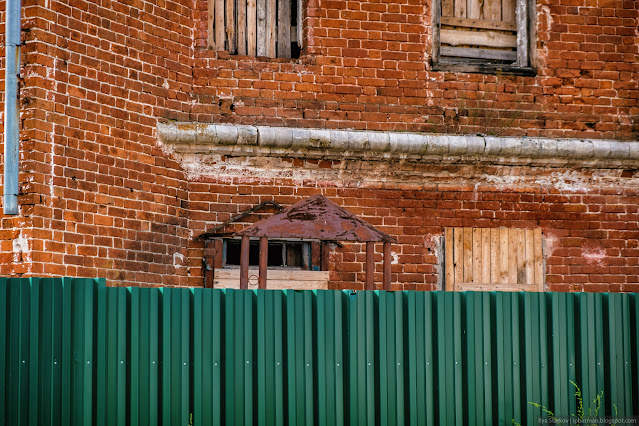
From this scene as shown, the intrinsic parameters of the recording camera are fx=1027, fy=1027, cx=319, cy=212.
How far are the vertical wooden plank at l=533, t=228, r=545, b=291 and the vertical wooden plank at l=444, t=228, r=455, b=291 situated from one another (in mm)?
922

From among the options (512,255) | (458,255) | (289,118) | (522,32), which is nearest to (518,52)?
(522,32)

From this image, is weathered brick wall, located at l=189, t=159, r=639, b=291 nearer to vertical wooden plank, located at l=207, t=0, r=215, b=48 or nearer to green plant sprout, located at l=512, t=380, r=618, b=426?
vertical wooden plank, located at l=207, t=0, r=215, b=48

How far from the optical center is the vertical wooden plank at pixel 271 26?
35.4ft

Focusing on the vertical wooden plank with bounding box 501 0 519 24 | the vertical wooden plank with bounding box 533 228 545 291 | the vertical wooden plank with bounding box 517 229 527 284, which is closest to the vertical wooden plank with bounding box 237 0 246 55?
the vertical wooden plank with bounding box 501 0 519 24

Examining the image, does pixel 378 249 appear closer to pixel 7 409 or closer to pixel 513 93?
pixel 513 93

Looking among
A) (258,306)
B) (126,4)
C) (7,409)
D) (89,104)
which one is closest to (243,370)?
(258,306)

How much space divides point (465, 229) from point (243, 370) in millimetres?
4213

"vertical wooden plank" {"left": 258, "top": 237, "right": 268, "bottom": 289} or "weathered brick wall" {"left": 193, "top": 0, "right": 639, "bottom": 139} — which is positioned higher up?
"weathered brick wall" {"left": 193, "top": 0, "right": 639, "bottom": 139}

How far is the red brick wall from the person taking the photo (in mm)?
8938

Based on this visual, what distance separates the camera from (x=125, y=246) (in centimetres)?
951

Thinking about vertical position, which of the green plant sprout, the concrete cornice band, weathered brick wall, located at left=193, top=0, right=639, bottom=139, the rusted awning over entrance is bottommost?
the green plant sprout

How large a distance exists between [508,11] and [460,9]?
0.56 metres

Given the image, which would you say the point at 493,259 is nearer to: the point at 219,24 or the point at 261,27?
the point at 261,27

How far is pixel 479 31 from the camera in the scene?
1124cm
